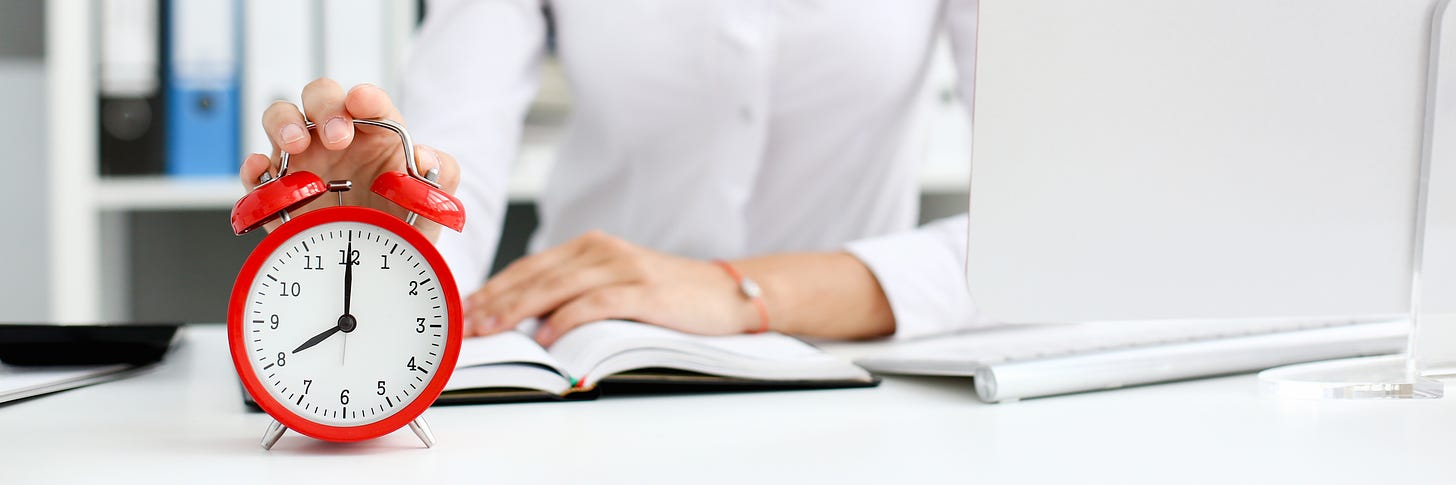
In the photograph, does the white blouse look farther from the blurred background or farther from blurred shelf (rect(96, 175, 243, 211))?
blurred shelf (rect(96, 175, 243, 211))

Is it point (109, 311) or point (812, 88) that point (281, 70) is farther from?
point (812, 88)

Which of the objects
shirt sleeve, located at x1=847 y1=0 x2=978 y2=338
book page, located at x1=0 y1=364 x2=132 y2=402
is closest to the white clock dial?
book page, located at x1=0 y1=364 x2=132 y2=402

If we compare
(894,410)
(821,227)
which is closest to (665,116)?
(821,227)

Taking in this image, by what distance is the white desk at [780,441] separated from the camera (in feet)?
1.57

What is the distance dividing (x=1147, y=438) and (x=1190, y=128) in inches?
6.9

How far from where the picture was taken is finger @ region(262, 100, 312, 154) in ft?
1.65

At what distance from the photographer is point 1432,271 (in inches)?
24.5

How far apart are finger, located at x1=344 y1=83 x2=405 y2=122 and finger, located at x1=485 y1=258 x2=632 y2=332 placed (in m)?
0.30

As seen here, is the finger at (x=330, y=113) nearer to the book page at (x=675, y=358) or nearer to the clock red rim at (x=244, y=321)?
the clock red rim at (x=244, y=321)

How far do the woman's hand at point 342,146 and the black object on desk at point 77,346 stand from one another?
282 millimetres

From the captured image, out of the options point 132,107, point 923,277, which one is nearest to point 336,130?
point 923,277

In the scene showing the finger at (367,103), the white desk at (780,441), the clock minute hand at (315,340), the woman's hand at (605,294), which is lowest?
the white desk at (780,441)

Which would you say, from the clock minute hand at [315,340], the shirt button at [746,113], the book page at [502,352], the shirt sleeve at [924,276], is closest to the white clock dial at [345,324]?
the clock minute hand at [315,340]

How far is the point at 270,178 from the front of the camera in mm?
534
